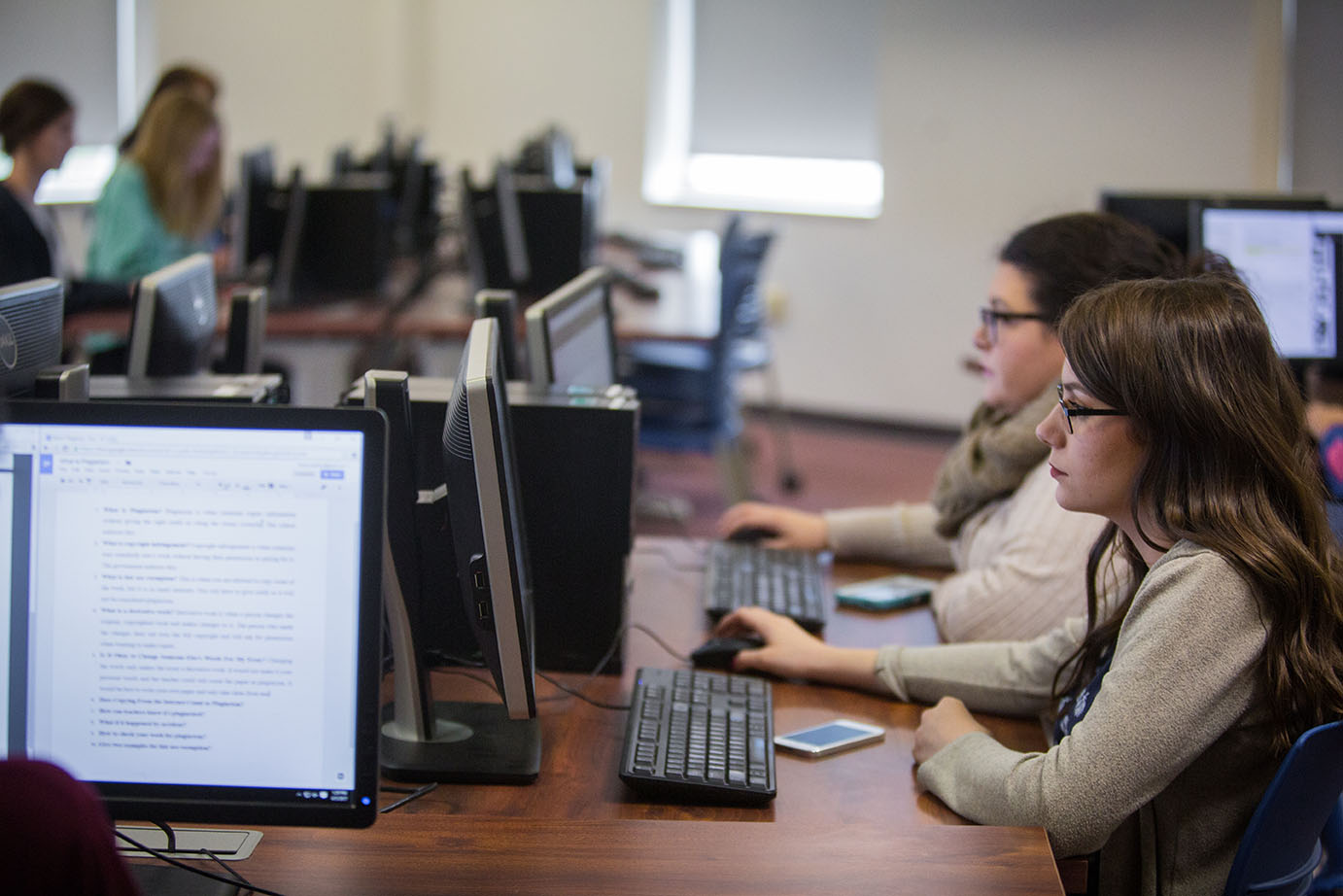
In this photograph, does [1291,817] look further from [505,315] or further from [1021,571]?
[505,315]

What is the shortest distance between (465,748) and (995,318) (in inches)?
37.9

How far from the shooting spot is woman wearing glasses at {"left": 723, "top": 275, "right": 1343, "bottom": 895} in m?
1.17

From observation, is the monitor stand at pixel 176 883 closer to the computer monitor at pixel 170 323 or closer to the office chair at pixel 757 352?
the computer monitor at pixel 170 323

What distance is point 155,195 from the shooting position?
4.18 meters

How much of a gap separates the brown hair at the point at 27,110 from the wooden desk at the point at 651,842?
10.4ft

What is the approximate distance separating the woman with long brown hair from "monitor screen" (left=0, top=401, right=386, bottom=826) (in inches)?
132

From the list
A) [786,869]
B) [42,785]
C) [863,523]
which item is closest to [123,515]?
[42,785]

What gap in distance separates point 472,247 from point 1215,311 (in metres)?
3.13

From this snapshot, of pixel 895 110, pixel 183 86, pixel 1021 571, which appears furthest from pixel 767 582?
pixel 895 110

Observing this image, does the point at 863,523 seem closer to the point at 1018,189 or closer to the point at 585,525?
the point at 585,525

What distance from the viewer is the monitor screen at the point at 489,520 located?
1.16 meters

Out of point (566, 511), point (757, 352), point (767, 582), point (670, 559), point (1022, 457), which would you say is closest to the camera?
point (566, 511)

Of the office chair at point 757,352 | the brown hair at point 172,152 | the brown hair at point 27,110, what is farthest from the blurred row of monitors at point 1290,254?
the brown hair at point 27,110

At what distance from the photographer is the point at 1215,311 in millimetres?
1232
